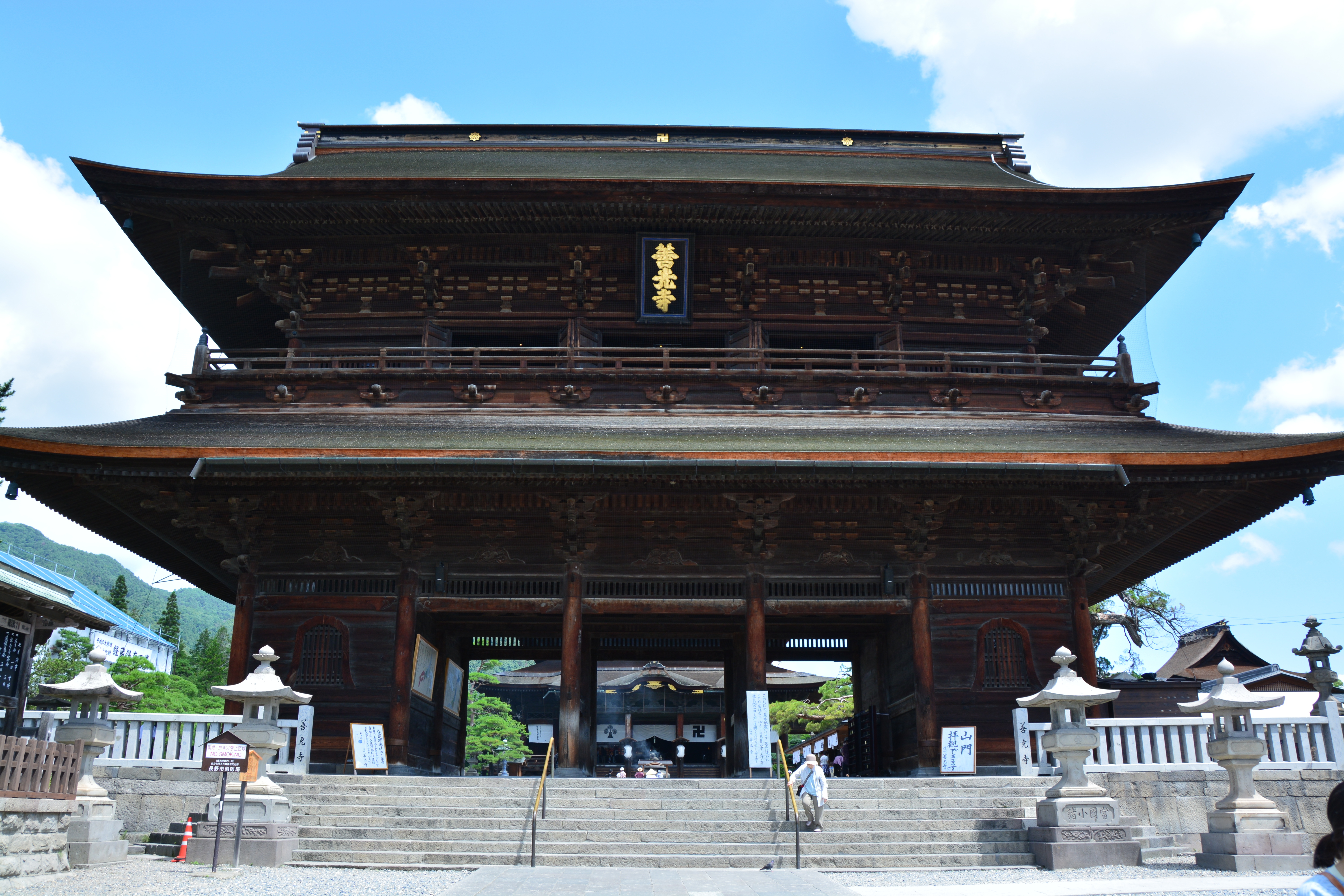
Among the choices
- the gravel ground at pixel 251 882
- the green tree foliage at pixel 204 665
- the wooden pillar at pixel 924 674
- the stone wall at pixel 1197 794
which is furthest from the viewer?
the green tree foliage at pixel 204 665

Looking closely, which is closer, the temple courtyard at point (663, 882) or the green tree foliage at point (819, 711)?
the temple courtyard at point (663, 882)

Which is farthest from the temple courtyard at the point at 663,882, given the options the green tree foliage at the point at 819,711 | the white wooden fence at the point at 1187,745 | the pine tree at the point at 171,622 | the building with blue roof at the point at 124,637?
the pine tree at the point at 171,622

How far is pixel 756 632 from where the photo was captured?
15.0m

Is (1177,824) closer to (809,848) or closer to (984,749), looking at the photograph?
(984,749)

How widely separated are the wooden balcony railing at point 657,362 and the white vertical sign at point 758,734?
19.6 ft

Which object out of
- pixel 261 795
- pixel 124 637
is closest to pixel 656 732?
pixel 261 795

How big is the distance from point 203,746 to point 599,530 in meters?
6.75

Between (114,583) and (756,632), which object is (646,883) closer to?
(756,632)

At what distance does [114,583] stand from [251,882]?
158 m

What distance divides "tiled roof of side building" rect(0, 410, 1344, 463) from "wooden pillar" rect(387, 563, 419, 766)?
254 cm

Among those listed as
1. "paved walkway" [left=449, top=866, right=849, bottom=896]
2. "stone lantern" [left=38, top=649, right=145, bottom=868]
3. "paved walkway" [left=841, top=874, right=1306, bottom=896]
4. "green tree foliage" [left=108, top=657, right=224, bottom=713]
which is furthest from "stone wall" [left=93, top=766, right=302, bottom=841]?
"green tree foliage" [left=108, top=657, right=224, bottom=713]

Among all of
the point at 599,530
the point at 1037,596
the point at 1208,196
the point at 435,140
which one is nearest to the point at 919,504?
the point at 1037,596

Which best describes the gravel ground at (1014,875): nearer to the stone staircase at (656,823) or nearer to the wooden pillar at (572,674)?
the stone staircase at (656,823)

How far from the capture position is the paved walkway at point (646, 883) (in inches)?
329
